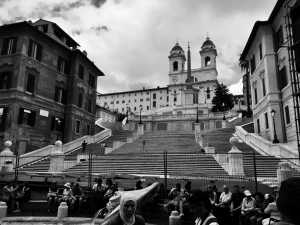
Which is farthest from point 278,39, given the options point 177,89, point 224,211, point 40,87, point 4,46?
point 177,89

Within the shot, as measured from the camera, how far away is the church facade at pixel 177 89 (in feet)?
316

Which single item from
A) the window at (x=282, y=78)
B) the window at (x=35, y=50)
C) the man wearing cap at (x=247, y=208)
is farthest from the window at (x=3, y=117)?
the window at (x=282, y=78)

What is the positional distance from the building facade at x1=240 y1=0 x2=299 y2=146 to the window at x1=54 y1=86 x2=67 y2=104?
76.0ft

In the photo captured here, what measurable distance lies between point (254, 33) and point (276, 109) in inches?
356

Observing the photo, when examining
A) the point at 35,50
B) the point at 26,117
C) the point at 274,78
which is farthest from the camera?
the point at 35,50

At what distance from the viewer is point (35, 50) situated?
2919cm

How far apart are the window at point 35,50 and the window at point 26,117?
612 cm

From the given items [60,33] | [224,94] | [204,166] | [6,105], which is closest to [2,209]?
[204,166]

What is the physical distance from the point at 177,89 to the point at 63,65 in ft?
228

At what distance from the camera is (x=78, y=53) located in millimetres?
34438

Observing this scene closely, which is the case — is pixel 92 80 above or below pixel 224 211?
above

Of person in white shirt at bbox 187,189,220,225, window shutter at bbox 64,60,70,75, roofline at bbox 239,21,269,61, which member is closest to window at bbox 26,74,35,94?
window shutter at bbox 64,60,70,75

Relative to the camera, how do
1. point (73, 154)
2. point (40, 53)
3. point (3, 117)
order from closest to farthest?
point (73, 154) → point (3, 117) → point (40, 53)

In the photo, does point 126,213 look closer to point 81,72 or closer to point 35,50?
point 35,50
